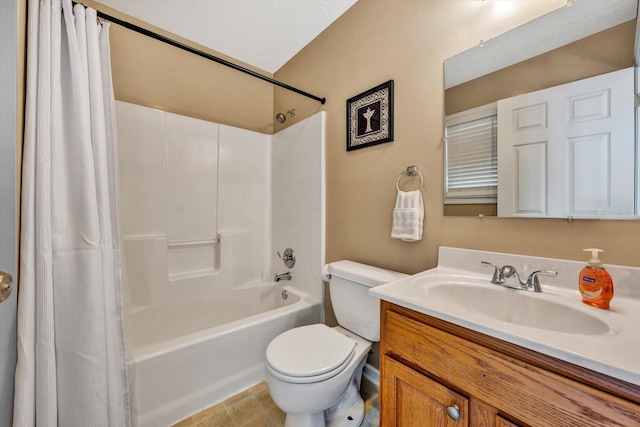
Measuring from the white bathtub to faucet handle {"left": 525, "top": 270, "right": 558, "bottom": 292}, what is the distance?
4.18 ft

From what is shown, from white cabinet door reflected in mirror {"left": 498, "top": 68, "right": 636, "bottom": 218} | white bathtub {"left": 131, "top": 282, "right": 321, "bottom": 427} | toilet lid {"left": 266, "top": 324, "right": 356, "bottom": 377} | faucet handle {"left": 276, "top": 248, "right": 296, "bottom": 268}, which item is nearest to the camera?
white cabinet door reflected in mirror {"left": 498, "top": 68, "right": 636, "bottom": 218}

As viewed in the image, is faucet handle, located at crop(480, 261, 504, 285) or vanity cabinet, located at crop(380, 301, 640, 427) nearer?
vanity cabinet, located at crop(380, 301, 640, 427)

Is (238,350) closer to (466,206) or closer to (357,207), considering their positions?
(357,207)

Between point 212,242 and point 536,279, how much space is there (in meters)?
2.08

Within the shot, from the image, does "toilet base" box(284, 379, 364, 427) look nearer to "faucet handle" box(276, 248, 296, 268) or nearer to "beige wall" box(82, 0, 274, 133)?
"faucet handle" box(276, 248, 296, 268)

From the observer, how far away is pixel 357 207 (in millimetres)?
1634

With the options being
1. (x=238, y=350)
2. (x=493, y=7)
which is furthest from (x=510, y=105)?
(x=238, y=350)

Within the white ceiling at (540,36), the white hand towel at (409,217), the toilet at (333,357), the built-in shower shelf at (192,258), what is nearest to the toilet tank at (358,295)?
the toilet at (333,357)

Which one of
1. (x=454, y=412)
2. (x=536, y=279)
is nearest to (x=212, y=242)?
(x=454, y=412)

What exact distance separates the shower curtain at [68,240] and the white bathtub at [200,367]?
113mm

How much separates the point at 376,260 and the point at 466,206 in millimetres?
→ 588

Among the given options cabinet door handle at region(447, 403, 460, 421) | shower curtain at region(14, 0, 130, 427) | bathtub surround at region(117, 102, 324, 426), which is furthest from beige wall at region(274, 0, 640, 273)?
shower curtain at region(14, 0, 130, 427)

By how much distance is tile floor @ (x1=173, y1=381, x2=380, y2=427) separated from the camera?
1294 mm

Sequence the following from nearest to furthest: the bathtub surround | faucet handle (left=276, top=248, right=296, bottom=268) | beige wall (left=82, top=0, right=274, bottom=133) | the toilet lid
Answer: the toilet lid
the bathtub surround
beige wall (left=82, top=0, right=274, bottom=133)
faucet handle (left=276, top=248, right=296, bottom=268)
